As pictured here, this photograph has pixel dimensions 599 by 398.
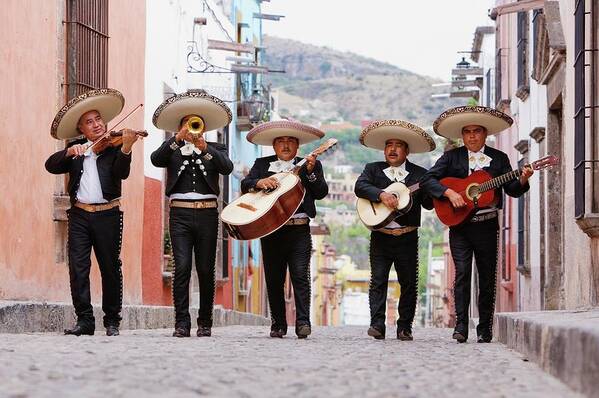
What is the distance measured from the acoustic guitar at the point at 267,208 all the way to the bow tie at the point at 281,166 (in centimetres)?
11

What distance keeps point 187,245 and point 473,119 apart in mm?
2617

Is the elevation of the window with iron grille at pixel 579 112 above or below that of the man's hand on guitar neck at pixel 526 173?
above

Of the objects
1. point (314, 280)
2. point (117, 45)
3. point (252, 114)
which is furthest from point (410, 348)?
point (314, 280)

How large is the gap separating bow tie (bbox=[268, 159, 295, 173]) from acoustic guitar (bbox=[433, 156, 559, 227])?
→ 1.39m

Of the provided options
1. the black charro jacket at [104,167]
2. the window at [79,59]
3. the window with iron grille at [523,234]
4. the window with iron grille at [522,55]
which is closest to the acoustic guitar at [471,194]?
the black charro jacket at [104,167]

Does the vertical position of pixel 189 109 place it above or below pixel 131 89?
below

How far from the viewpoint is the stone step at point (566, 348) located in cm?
635

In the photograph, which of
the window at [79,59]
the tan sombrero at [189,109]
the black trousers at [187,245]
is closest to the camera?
the black trousers at [187,245]

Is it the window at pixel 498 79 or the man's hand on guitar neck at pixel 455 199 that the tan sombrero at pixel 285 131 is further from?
the window at pixel 498 79

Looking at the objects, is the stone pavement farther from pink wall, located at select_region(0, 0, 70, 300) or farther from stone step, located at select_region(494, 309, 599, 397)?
pink wall, located at select_region(0, 0, 70, 300)

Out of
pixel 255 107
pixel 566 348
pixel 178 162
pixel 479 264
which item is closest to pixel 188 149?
pixel 178 162

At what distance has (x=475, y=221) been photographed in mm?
11844

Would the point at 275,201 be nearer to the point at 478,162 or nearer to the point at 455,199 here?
the point at 455,199

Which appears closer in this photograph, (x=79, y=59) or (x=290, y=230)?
(x=290, y=230)
